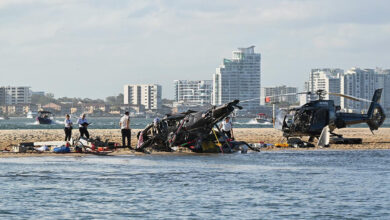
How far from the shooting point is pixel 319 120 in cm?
3750

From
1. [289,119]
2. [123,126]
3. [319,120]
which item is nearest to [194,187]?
[123,126]

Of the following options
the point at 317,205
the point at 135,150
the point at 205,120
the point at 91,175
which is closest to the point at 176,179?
the point at 91,175

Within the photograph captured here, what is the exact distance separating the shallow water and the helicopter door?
630 centimetres

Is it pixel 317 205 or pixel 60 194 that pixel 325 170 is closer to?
pixel 317 205

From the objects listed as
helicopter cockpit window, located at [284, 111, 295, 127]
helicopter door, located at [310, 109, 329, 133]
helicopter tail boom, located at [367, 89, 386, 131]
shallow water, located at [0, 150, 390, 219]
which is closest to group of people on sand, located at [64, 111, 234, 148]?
shallow water, located at [0, 150, 390, 219]

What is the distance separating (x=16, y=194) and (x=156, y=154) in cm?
1325

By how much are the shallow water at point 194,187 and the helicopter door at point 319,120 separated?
6298 millimetres

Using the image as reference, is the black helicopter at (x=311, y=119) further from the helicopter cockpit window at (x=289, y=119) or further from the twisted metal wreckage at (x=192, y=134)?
the twisted metal wreckage at (x=192, y=134)

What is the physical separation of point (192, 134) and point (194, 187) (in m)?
10.7

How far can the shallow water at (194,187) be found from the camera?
56.6 ft

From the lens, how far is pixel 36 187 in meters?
20.9

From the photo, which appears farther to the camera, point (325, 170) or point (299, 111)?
point (299, 111)

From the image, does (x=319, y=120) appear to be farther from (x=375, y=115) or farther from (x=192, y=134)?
(x=192, y=134)

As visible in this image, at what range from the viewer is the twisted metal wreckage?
3127 centimetres
